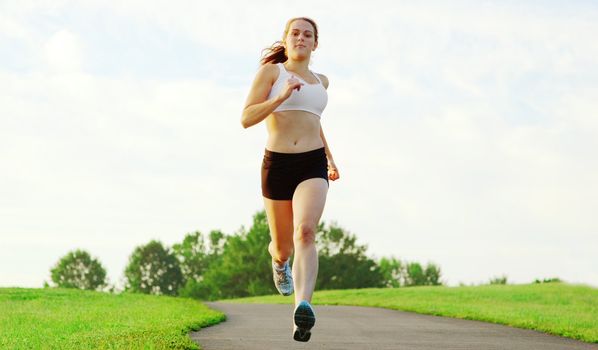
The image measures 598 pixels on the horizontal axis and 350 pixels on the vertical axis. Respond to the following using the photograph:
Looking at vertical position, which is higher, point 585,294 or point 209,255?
point 209,255

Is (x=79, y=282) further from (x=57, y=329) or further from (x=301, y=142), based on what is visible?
(x=301, y=142)

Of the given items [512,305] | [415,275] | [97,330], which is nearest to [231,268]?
[415,275]

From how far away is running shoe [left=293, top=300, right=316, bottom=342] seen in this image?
19.9 feet

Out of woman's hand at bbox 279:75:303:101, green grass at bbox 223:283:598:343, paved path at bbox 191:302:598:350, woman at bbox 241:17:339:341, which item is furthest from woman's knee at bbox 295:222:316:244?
green grass at bbox 223:283:598:343

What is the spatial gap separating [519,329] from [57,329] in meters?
8.01

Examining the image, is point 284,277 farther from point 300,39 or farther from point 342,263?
point 342,263

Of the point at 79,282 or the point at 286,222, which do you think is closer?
the point at 286,222

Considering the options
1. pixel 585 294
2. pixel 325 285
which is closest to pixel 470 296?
pixel 585 294

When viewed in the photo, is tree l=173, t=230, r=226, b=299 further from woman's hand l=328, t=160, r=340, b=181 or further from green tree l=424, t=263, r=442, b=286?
woman's hand l=328, t=160, r=340, b=181

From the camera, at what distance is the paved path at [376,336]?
1033cm

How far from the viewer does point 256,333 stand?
38.9ft

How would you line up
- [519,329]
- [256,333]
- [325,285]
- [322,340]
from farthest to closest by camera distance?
[325,285] < [519,329] < [256,333] < [322,340]

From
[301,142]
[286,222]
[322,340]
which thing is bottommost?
[322,340]

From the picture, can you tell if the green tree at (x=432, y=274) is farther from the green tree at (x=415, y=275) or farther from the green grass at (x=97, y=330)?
the green grass at (x=97, y=330)
